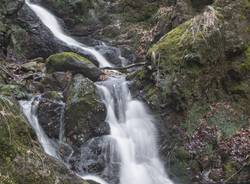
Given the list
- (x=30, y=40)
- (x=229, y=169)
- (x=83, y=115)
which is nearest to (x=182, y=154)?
(x=229, y=169)

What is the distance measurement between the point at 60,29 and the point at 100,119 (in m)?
8.53

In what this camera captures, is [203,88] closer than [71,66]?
Yes

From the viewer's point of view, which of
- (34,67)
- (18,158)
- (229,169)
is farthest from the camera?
(34,67)

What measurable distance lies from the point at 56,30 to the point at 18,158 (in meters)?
12.6

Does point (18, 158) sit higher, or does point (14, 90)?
point (14, 90)

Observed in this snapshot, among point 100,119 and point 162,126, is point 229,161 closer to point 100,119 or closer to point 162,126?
point 162,126

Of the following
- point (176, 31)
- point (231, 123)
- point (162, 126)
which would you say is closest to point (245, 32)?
point (176, 31)

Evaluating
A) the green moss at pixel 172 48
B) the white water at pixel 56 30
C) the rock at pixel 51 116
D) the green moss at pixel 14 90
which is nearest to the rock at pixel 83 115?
the rock at pixel 51 116

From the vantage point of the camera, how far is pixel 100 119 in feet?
33.9

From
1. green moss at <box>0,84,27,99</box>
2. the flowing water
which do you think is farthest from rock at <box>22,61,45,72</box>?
the flowing water

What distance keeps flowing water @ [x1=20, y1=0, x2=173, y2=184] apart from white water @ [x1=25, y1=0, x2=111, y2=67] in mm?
3403

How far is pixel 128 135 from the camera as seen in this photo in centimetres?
1045

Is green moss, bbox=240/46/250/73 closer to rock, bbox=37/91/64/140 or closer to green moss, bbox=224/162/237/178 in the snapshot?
green moss, bbox=224/162/237/178

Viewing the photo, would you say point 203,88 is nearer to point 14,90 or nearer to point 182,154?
point 182,154
